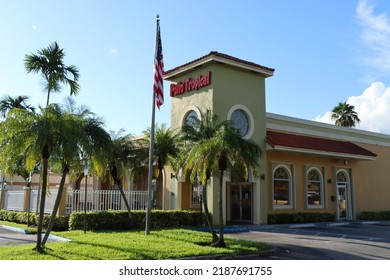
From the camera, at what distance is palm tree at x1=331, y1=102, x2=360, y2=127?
41188 mm

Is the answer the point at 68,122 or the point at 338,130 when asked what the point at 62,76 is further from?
the point at 338,130

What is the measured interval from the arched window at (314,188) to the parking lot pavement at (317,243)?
4.15 meters

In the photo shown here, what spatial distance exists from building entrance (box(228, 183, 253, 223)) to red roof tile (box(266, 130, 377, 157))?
2.83 m

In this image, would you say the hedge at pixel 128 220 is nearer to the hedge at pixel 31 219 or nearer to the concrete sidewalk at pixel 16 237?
the hedge at pixel 31 219

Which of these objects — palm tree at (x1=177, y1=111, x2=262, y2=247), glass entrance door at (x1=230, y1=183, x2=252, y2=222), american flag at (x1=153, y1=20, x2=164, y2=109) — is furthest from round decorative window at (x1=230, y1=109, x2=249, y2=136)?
palm tree at (x1=177, y1=111, x2=262, y2=247)

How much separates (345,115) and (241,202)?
23178 millimetres

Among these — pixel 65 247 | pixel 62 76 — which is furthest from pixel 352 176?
pixel 65 247

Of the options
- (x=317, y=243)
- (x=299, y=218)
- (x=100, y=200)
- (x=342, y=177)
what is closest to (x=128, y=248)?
(x=317, y=243)

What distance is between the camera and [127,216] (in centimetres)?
1816

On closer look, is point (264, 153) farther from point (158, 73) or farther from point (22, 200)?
point (22, 200)

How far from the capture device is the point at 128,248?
11.6 m

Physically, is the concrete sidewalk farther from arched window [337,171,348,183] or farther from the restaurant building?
arched window [337,171,348,183]

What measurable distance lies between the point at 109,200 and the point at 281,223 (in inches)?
356

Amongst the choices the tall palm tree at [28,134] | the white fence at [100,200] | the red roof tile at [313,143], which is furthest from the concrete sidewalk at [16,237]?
the red roof tile at [313,143]
